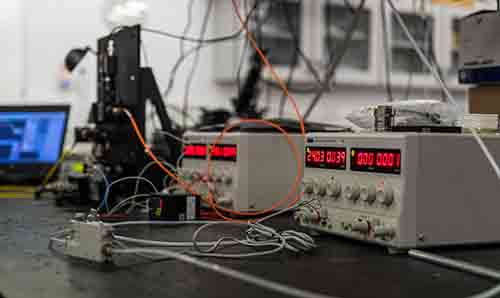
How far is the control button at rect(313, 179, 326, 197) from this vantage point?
115cm

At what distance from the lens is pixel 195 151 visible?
1702 mm

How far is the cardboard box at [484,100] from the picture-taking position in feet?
4.89

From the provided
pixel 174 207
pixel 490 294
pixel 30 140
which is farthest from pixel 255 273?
pixel 30 140

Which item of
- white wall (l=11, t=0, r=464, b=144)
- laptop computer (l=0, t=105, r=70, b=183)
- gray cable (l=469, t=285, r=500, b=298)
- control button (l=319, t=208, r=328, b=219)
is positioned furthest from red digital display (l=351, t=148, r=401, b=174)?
white wall (l=11, t=0, r=464, b=144)

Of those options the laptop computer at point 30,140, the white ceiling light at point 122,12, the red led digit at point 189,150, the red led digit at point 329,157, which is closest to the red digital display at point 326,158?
the red led digit at point 329,157

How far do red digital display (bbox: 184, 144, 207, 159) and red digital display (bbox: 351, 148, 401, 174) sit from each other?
0.64m

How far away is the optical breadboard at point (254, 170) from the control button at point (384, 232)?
52 cm

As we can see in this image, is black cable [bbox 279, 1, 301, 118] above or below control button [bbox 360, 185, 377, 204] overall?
above

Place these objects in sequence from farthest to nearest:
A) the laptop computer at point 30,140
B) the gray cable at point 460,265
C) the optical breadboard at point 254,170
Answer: the laptop computer at point 30,140
the optical breadboard at point 254,170
the gray cable at point 460,265

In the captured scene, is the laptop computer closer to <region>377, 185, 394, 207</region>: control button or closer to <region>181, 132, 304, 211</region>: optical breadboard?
<region>181, 132, 304, 211</region>: optical breadboard

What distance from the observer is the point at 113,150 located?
1768mm

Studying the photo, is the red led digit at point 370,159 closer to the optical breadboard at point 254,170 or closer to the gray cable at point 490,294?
the gray cable at point 490,294

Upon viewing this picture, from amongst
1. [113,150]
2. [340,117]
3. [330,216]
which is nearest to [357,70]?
[340,117]

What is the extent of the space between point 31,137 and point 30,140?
0.01m
